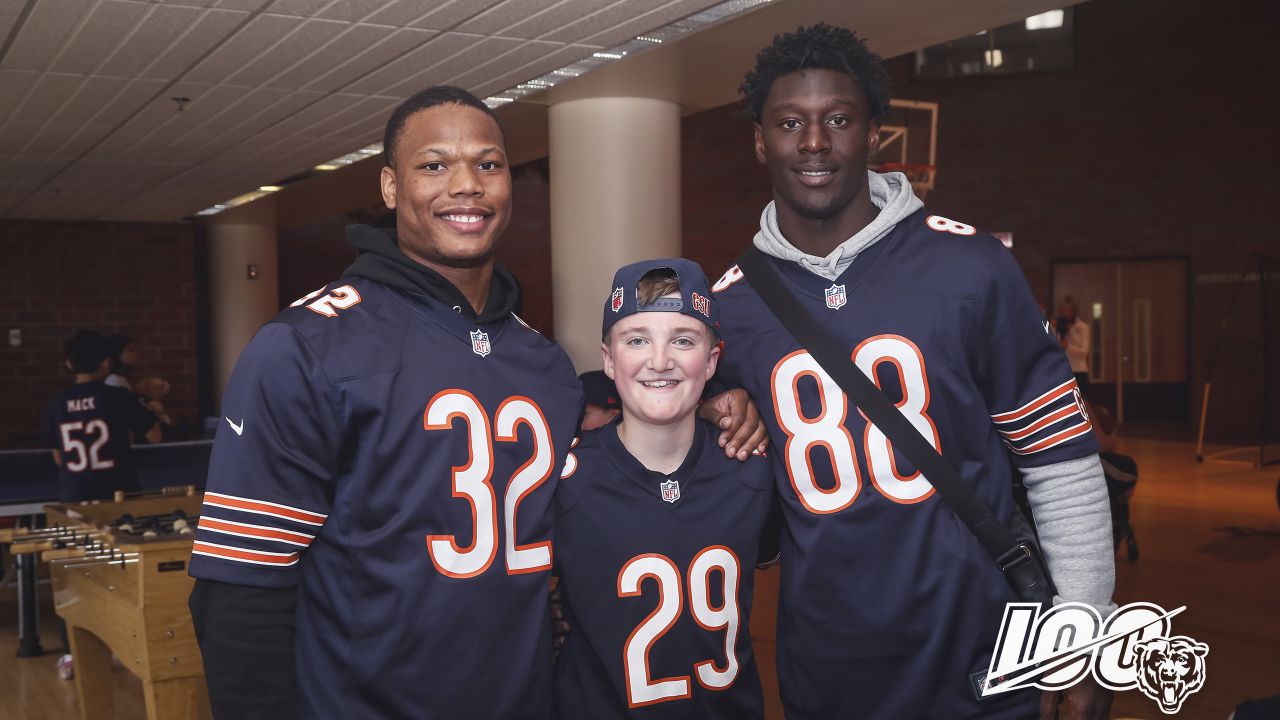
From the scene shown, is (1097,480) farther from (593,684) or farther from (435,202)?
(435,202)

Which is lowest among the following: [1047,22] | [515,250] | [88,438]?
[88,438]

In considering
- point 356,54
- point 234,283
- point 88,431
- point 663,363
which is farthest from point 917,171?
point 663,363

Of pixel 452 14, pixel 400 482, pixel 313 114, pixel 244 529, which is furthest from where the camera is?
pixel 313 114

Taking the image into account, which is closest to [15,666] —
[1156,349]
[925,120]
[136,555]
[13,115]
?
[136,555]

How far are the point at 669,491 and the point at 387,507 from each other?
21.8 inches

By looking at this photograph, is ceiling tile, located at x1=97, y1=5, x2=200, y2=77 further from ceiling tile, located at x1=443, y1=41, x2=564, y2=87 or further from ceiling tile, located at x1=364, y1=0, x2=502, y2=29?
ceiling tile, located at x1=443, y1=41, x2=564, y2=87

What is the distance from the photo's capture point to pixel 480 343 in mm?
1776

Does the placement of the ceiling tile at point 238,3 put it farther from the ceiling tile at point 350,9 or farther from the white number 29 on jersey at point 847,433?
the white number 29 on jersey at point 847,433

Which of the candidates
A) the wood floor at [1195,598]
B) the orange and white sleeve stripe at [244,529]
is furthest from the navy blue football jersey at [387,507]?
the wood floor at [1195,598]

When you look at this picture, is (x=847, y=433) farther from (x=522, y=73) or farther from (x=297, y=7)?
(x=522, y=73)

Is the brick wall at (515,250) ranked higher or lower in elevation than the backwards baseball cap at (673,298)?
higher

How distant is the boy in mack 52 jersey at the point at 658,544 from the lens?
189cm

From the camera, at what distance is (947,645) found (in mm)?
1755

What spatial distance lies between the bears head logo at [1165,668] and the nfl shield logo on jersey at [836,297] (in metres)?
0.69
